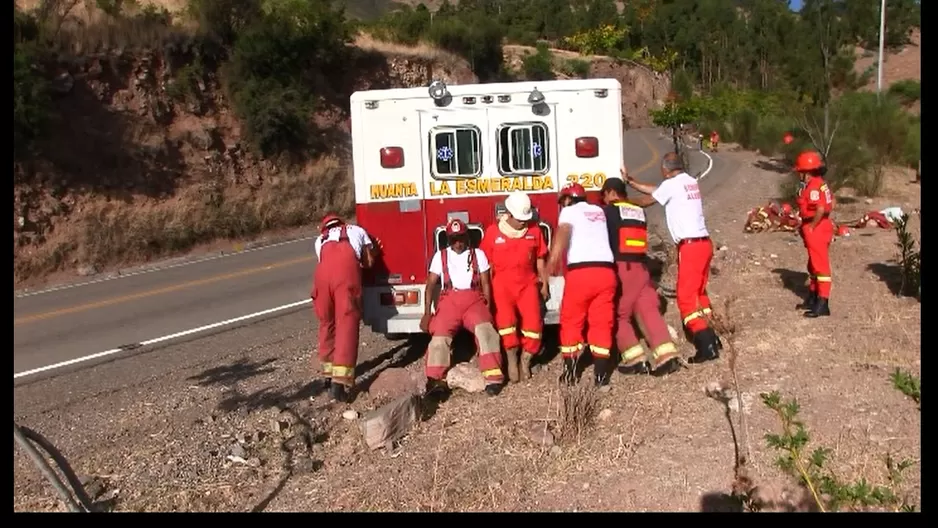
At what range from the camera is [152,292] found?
12.5m

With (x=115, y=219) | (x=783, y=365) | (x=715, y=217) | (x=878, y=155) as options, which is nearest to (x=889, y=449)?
(x=783, y=365)

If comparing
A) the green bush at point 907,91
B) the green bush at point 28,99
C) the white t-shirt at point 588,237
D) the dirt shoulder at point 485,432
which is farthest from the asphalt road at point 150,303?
the green bush at point 907,91

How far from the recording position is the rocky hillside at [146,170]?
1627 centimetres

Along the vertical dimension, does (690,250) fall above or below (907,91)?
below

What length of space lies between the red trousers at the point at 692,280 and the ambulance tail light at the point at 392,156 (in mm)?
2499

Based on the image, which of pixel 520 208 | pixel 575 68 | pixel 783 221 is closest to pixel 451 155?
pixel 520 208

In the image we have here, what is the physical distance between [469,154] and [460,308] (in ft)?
4.85

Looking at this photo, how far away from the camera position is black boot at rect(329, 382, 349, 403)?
21.9 feet

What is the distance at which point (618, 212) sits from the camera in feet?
21.7

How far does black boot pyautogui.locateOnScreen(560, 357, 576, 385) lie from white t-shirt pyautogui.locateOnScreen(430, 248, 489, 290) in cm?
97

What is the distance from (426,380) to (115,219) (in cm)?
1323

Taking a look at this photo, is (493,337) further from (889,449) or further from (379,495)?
(889,449)

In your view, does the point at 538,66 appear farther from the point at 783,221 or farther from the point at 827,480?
the point at 827,480
